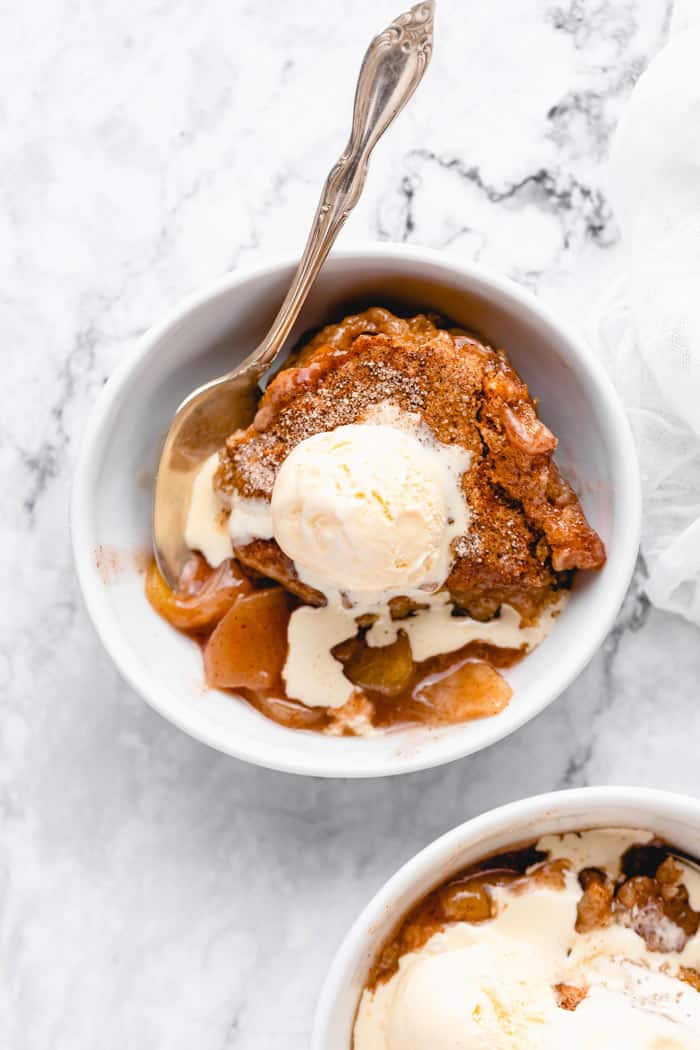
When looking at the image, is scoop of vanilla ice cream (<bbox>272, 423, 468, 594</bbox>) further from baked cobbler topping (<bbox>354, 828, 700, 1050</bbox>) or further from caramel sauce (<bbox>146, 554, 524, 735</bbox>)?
baked cobbler topping (<bbox>354, 828, 700, 1050</bbox>)

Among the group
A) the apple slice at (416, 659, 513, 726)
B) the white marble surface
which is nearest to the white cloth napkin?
the white marble surface

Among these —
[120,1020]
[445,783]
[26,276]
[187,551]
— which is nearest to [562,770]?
[445,783]

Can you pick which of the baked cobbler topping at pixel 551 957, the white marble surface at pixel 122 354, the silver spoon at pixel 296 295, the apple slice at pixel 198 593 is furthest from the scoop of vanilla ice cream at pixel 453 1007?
the silver spoon at pixel 296 295

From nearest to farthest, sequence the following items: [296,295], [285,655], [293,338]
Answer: [296,295] < [285,655] < [293,338]

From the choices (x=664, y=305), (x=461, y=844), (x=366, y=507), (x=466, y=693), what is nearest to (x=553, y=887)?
(x=461, y=844)

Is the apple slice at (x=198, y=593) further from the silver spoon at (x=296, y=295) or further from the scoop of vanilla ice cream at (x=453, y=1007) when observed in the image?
the scoop of vanilla ice cream at (x=453, y=1007)

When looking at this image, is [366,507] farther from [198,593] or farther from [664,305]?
[664,305]

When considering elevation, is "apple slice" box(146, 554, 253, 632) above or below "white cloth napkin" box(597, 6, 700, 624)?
below
